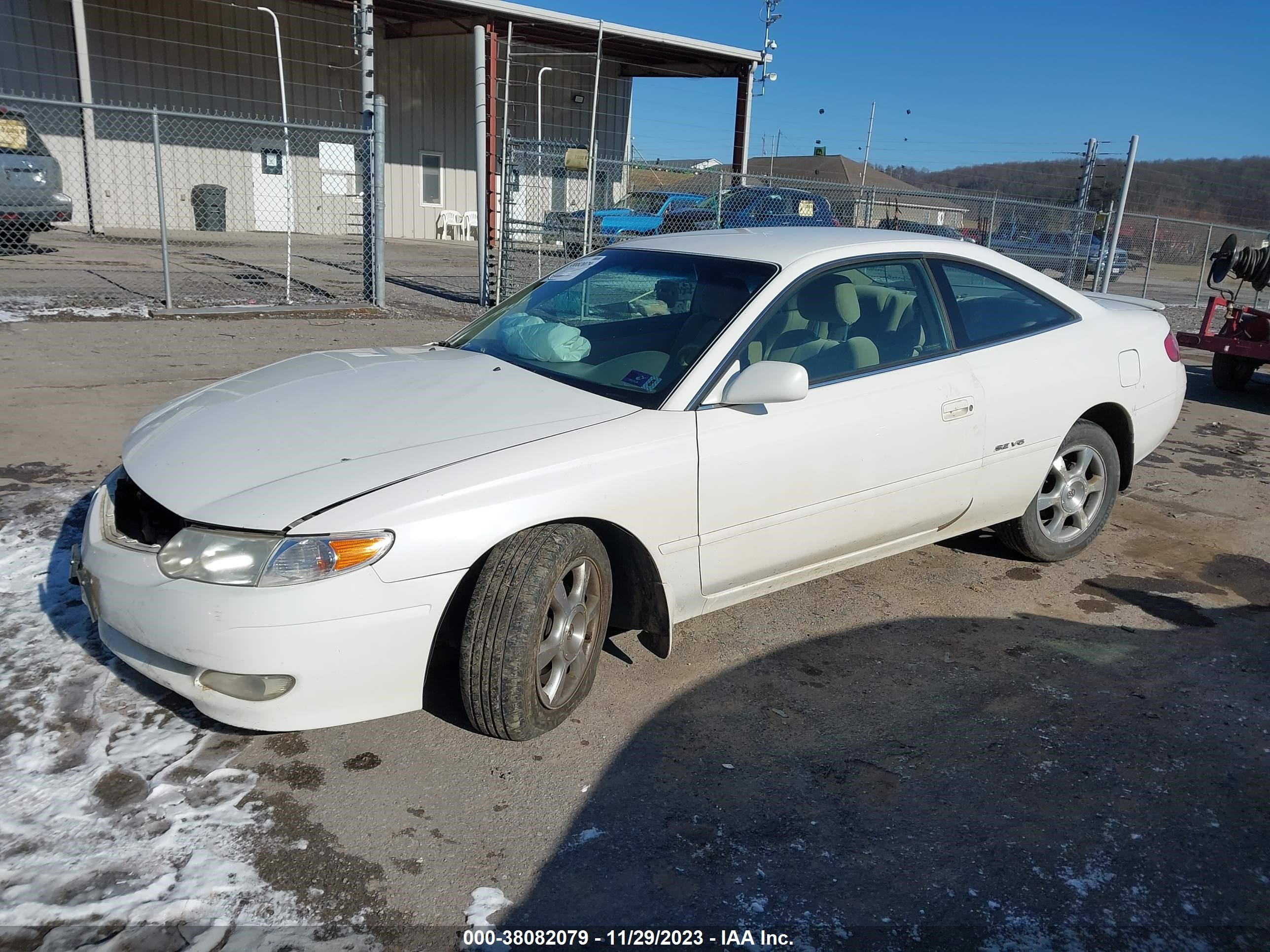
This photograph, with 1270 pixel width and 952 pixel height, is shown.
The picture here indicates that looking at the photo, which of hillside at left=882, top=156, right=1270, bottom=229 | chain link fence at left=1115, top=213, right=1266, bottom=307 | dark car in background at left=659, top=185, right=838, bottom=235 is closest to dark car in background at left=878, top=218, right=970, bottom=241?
dark car in background at left=659, top=185, right=838, bottom=235

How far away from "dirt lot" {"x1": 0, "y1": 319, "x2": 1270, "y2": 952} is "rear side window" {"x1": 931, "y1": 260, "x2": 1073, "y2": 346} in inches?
46.6

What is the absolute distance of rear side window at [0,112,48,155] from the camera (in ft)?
40.0

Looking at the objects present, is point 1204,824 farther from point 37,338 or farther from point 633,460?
point 37,338

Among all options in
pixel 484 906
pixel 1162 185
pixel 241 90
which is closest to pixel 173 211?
pixel 241 90

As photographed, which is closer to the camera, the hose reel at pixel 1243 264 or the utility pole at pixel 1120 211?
the hose reel at pixel 1243 264

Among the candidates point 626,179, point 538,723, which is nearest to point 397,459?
point 538,723

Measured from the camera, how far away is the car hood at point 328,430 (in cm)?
268

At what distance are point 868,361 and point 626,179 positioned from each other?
10.4 metres

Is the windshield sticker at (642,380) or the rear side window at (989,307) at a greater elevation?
the rear side window at (989,307)

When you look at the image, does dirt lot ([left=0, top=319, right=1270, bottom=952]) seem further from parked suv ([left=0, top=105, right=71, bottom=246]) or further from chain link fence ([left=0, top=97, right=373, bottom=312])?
parked suv ([left=0, top=105, right=71, bottom=246])

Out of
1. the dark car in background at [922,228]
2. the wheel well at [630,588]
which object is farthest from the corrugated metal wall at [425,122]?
the wheel well at [630,588]

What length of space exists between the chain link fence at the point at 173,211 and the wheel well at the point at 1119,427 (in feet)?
25.7

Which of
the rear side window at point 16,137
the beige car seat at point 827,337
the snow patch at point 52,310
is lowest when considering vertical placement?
the snow patch at point 52,310

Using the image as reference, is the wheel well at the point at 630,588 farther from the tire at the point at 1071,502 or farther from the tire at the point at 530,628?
the tire at the point at 1071,502
